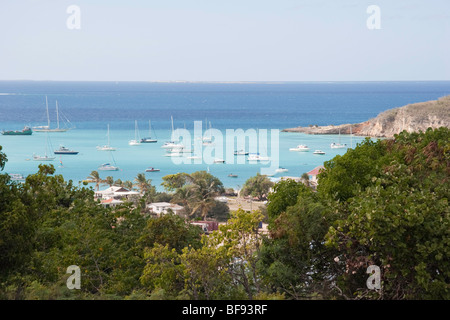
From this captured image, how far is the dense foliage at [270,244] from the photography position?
10.3 metres

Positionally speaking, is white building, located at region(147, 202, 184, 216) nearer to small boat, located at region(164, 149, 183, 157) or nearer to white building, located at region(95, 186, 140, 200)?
white building, located at region(95, 186, 140, 200)

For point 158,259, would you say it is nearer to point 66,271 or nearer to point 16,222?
point 66,271

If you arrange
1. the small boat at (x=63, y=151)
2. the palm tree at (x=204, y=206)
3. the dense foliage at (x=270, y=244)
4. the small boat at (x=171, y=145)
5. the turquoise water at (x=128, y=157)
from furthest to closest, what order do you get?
the small boat at (x=171, y=145)
the small boat at (x=63, y=151)
the turquoise water at (x=128, y=157)
the palm tree at (x=204, y=206)
the dense foliage at (x=270, y=244)

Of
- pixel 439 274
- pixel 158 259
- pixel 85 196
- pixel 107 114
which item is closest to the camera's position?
pixel 439 274

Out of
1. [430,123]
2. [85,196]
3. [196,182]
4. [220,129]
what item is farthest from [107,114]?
[85,196]

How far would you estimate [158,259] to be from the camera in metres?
11.7

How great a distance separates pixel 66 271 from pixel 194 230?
365 centimetres

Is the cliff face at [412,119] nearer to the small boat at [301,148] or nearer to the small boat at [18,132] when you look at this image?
the small boat at [301,148]

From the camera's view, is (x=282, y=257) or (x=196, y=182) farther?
(x=196, y=182)

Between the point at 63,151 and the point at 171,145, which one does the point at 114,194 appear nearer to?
the point at 63,151

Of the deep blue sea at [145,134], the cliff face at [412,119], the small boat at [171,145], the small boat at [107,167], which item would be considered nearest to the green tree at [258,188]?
the deep blue sea at [145,134]

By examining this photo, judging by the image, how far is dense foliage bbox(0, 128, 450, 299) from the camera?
10320 mm

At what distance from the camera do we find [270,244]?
13453mm

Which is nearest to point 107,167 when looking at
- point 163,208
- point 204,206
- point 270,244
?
point 163,208
